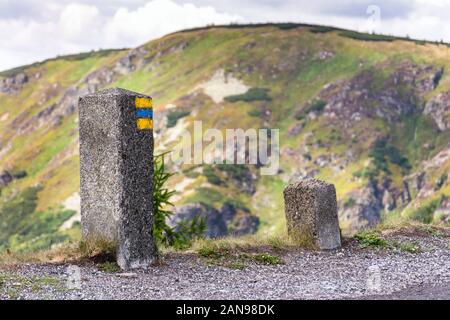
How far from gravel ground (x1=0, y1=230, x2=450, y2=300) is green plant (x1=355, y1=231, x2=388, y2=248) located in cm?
64

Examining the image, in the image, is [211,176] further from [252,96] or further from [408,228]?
[408,228]

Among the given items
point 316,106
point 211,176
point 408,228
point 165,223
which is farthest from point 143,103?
point 316,106

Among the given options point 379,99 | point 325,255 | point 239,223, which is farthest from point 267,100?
point 325,255

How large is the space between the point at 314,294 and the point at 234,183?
153 meters

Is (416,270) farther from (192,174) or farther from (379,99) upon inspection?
(379,99)

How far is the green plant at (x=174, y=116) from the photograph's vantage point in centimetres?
17812

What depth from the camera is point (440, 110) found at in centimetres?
17475

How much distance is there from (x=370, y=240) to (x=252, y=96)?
558ft

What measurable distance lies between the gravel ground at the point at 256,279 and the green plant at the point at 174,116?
16364 cm

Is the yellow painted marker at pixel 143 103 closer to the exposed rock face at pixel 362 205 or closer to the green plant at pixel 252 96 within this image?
the exposed rock face at pixel 362 205

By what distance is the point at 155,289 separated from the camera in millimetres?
11117

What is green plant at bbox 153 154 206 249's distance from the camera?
14055 millimetres

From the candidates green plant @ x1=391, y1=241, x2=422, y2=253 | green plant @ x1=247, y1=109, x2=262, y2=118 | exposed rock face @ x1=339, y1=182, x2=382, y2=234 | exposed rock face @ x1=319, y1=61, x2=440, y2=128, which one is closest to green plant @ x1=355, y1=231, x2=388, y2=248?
green plant @ x1=391, y1=241, x2=422, y2=253
